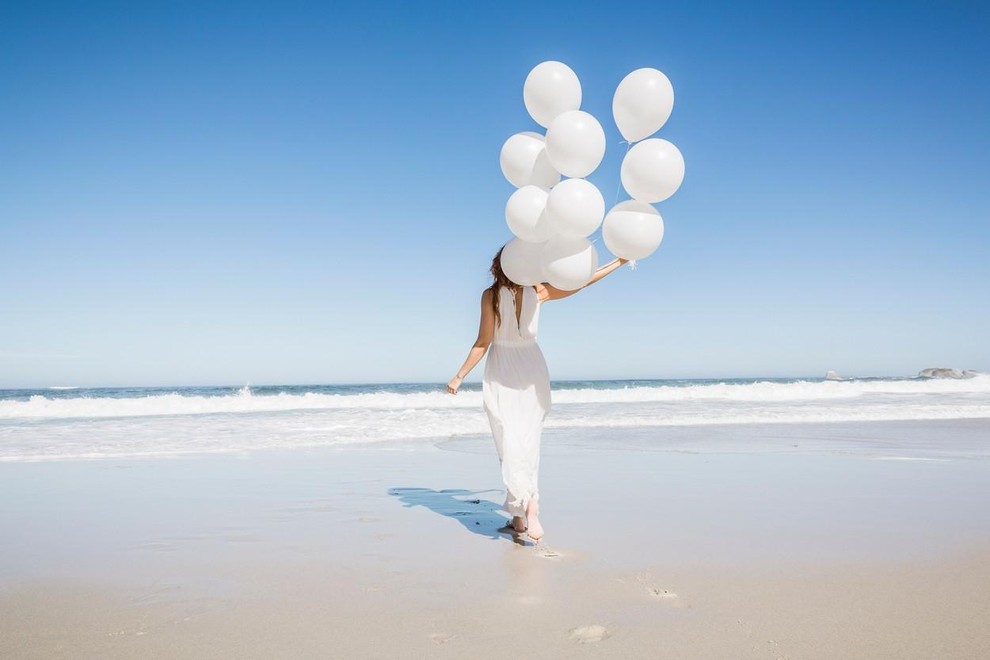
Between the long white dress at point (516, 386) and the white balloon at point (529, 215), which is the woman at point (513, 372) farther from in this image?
the white balloon at point (529, 215)

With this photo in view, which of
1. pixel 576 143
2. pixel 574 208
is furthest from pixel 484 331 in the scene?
pixel 576 143

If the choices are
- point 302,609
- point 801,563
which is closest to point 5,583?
point 302,609

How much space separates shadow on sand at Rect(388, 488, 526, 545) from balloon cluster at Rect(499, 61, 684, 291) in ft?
6.57

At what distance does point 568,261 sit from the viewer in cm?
454

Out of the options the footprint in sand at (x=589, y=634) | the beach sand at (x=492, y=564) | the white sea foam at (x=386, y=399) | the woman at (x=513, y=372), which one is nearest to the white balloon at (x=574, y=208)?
the woman at (x=513, y=372)

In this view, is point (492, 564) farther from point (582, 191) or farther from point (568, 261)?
point (582, 191)

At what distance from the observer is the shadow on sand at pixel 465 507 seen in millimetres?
5148

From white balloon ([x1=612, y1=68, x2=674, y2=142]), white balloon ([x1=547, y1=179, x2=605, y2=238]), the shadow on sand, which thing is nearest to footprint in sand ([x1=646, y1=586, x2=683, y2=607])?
the shadow on sand

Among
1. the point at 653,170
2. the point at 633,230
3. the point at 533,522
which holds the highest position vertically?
the point at 653,170

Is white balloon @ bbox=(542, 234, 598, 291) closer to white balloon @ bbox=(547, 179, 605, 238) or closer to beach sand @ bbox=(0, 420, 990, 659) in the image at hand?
white balloon @ bbox=(547, 179, 605, 238)

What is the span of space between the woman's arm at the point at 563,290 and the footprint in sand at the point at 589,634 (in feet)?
8.01

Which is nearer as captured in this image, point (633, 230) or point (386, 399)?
point (633, 230)

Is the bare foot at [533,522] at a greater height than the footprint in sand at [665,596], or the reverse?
the bare foot at [533,522]

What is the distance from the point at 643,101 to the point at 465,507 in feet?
12.6
